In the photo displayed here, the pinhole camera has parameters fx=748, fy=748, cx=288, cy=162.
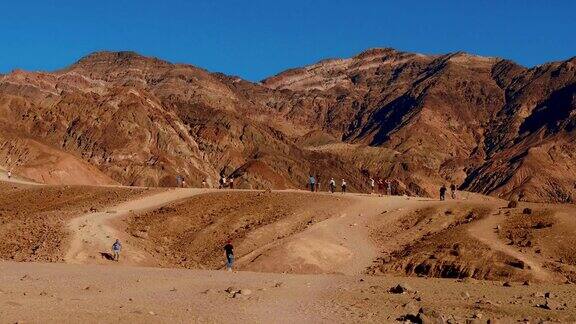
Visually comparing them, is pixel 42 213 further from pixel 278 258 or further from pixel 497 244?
pixel 497 244

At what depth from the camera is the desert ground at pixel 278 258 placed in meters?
22.8

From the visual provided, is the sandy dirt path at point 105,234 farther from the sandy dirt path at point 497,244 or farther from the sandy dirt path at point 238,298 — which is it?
the sandy dirt path at point 497,244

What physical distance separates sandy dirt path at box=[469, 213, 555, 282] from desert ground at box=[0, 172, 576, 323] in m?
0.10

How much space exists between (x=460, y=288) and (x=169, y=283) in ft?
36.9

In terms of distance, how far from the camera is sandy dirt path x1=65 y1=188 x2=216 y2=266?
38.5 m

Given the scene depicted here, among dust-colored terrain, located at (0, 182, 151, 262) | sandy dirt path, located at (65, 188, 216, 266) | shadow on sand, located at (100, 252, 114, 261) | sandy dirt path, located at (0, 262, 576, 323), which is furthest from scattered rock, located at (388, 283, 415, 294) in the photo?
dust-colored terrain, located at (0, 182, 151, 262)

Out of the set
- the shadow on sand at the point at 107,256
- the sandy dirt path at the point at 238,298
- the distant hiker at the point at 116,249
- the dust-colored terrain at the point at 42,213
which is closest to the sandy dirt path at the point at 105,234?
the shadow on sand at the point at 107,256

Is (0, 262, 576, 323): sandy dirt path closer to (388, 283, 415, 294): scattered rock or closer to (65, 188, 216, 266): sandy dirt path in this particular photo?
(388, 283, 415, 294): scattered rock

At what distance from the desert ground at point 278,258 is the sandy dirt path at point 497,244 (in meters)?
0.10

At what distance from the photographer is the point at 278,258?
37.9m

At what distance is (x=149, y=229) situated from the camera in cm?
4562

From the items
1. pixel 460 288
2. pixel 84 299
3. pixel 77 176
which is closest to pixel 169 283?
pixel 84 299

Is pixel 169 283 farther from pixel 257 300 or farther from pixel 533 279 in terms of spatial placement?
pixel 533 279

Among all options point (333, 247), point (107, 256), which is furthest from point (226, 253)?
point (107, 256)
